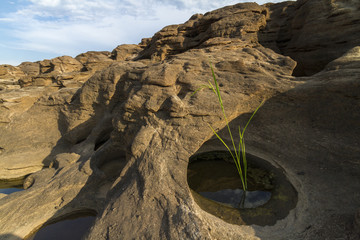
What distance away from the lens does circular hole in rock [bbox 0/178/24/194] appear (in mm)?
6074

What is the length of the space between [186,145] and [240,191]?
5.93 ft

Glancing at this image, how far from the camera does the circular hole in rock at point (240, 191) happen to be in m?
3.27

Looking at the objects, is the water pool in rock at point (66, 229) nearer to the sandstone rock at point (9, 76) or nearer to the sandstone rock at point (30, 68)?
the sandstone rock at point (9, 76)

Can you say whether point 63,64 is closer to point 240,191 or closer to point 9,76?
point 9,76

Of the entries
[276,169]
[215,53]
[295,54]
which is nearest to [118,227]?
[276,169]

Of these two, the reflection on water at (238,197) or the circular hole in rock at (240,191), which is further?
the reflection on water at (238,197)

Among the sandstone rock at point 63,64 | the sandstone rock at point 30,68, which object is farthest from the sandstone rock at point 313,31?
the sandstone rock at point 30,68

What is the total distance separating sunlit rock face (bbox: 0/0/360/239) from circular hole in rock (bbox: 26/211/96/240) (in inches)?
6.3

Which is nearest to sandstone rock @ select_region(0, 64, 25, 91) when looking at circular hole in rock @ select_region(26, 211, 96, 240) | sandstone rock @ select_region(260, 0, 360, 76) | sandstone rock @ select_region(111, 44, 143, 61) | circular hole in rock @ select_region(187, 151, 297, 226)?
sandstone rock @ select_region(111, 44, 143, 61)

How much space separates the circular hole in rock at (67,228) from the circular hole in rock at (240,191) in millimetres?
2777

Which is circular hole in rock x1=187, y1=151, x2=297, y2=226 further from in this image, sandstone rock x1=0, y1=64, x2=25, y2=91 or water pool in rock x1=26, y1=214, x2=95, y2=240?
sandstone rock x1=0, y1=64, x2=25, y2=91

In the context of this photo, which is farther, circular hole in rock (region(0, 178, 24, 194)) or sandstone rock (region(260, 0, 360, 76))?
sandstone rock (region(260, 0, 360, 76))

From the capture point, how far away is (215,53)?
519cm

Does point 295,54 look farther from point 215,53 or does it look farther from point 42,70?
point 42,70
